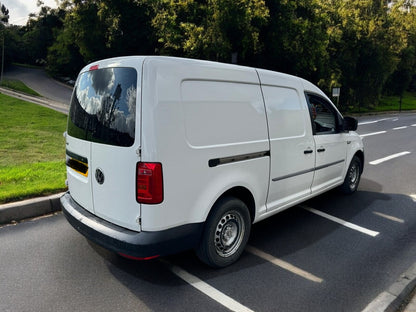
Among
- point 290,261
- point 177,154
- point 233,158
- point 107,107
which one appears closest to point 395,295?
point 290,261

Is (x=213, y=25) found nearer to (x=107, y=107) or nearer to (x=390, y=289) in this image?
(x=107, y=107)

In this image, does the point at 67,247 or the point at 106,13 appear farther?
the point at 106,13

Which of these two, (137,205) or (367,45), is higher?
(367,45)

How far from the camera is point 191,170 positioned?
2.83 metres

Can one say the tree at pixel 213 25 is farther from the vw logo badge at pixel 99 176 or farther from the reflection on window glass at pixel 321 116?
the vw logo badge at pixel 99 176

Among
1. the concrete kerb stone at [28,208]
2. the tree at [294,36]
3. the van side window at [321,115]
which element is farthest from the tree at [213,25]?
the concrete kerb stone at [28,208]

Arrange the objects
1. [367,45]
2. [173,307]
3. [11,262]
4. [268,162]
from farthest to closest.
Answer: [367,45], [268,162], [11,262], [173,307]

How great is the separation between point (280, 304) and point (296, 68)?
823 inches

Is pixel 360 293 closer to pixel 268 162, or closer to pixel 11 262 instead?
pixel 268 162

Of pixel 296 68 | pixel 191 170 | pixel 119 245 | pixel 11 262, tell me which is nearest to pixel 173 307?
pixel 119 245

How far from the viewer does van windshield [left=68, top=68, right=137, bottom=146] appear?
9.07 ft

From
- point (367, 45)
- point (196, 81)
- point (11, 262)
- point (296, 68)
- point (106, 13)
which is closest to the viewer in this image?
point (196, 81)

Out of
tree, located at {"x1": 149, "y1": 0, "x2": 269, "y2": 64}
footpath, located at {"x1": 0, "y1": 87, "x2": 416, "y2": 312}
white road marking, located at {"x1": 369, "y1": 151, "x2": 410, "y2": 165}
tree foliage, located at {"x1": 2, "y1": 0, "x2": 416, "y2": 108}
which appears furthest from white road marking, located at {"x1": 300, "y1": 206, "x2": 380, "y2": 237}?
tree foliage, located at {"x1": 2, "y1": 0, "x2": 416, "y2": 108}

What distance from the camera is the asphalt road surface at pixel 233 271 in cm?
279
